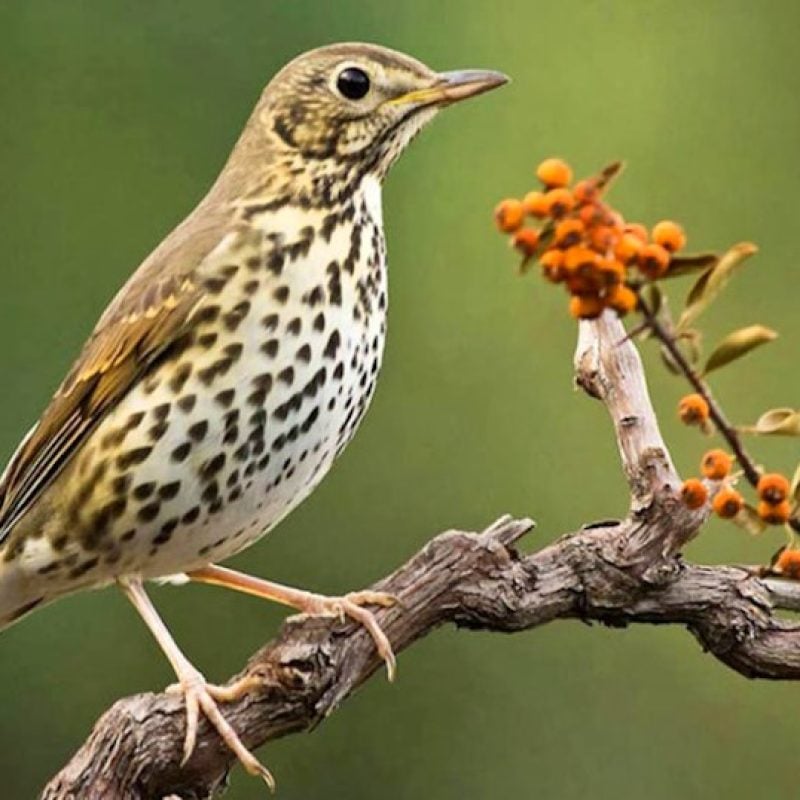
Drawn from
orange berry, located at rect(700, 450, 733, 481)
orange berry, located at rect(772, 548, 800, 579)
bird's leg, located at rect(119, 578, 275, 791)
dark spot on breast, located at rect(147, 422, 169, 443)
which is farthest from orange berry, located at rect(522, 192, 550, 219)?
dark spot on breast, located at rect(147, 422, 169, 443)

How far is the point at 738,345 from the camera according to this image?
199cm

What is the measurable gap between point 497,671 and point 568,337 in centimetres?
68

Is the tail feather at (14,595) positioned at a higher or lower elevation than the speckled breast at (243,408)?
lower

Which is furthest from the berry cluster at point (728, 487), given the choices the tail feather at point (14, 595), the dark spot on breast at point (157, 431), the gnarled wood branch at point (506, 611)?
the tail feather at point (14, 595)

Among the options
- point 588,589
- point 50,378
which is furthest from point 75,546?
point 50,378

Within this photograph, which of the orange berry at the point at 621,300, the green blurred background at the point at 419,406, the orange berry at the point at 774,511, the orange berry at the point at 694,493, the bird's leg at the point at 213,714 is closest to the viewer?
the orange berry at the point at 621,300

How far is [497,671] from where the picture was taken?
5.36m

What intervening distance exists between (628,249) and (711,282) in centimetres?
10

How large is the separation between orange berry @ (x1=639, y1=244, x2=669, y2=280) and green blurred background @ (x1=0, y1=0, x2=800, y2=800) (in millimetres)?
3103

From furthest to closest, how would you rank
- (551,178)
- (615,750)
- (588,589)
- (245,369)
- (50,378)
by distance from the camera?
(615,750), (50,378), (245,369), (588,589), (551,178)

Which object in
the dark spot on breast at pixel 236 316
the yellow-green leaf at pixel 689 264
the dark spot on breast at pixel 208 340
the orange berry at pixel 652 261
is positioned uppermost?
the orange berry at pixel 652 261

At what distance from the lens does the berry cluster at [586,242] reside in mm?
1887

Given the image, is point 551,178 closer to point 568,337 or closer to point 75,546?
point 75,546

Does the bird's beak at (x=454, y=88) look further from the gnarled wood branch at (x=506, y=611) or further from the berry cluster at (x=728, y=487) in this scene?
the berry cluster at (x=728, y=487)
